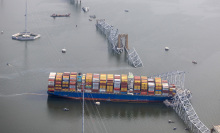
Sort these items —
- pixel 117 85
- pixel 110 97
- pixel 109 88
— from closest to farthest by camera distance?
pixel 117 85
pixel 109 88
pixel 110 97

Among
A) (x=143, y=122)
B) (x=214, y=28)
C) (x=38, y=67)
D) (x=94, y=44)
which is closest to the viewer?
(x=143, y=122)

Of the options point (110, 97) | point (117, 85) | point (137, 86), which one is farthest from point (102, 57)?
point (137, 86)

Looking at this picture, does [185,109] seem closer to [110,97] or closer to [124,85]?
[124,85]

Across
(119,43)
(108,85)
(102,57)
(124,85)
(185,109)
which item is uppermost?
(119,43)

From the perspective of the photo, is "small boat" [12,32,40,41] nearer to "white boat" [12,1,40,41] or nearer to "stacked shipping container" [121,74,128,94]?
"white boat" [12,1,40,41]

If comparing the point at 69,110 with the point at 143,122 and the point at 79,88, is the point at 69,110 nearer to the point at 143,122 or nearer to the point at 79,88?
the point at 79,88

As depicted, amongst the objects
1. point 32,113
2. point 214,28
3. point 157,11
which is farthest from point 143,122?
point 157,11

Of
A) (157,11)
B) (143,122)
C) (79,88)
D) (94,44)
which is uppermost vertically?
(157,11)
